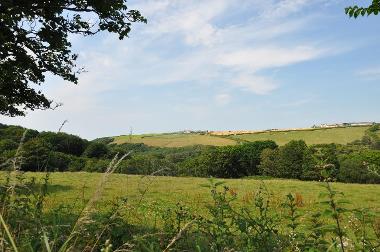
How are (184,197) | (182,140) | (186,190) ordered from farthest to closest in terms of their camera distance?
1. (182,140)
2. (186,190)
3. (184,197)

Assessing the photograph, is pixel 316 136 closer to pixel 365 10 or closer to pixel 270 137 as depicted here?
pixel 270 137

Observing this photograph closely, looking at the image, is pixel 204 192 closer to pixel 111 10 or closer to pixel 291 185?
pixel 291 185

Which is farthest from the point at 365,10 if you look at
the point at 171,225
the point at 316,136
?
the point at 316,136

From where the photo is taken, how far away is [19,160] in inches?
139

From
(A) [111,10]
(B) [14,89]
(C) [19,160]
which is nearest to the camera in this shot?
(C) [19,160]

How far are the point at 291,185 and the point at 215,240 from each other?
33760 mm

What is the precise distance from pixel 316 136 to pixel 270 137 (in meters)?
14.3

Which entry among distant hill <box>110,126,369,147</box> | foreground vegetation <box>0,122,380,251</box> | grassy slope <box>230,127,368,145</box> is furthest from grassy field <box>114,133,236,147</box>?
grassy slope <box>230,127,368,145</box>

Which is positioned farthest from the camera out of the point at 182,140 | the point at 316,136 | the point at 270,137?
the point at 270,137

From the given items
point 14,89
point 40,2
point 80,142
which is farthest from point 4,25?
point 80,142

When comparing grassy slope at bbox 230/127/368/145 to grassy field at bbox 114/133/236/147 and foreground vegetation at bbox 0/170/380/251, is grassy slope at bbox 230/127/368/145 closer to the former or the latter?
grassy field at bbox 114/133/236/147

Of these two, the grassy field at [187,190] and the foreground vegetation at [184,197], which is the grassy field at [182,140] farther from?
the grassy field at [187,190]

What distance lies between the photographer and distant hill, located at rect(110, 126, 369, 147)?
117 meters

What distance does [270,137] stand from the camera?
128 m
